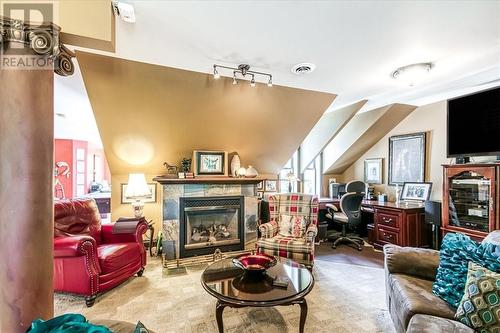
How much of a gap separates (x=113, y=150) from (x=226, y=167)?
1.72 m

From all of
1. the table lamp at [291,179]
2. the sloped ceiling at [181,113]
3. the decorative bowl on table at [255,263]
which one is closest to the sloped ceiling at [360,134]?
the table lamp at [291,179]

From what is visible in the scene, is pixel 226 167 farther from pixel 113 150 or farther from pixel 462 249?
pixel 462 249

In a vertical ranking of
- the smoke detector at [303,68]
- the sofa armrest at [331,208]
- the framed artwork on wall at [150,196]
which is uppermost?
the smoke detector at [303,68]

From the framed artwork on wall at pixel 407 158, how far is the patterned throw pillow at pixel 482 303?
126 inches

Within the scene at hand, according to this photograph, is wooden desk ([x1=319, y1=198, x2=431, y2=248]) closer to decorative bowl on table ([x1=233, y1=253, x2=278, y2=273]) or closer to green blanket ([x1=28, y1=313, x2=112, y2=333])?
decorative bowl on table ([x1=233, y1=253, x2=278, y2=273])

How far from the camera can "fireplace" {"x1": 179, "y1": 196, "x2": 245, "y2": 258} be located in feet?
12.1

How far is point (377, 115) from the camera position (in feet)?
14.4

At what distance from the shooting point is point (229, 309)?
2275 millimetres

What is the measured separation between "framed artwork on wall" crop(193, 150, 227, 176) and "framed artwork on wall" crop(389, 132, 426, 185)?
3202 millimetres

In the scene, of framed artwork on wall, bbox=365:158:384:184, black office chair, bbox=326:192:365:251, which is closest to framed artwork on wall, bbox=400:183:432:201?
framed artwork on wall, bbox=365:158:384:184

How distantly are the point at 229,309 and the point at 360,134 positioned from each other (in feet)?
12.8

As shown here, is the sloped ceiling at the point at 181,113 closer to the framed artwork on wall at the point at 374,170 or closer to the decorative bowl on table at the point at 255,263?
the framed artwork on wall at the point at 374,170

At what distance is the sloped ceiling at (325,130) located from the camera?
4.36m

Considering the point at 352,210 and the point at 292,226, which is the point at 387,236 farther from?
the point at 292,226
